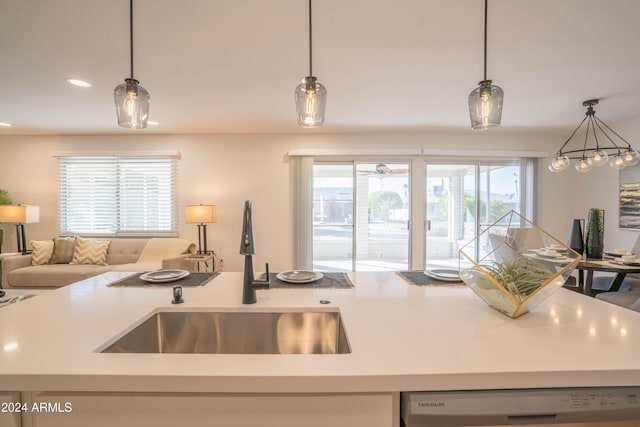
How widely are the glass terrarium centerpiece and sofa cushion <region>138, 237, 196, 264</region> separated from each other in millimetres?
3774

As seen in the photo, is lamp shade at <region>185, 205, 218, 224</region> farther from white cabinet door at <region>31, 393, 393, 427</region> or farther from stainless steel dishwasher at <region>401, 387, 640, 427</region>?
stainless steel dishwasher at <region>401, 387, 640, 427</region>

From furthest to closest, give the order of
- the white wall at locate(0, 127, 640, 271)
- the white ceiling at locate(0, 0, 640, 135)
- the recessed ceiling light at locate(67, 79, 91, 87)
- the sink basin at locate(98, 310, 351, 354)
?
the white wall at locate(0, 127, 640, 271)
the recessed ceiling light at locate(67, 79, 91, 87)
the white ceiling at locate(0, 0, 640, 135)
the sink basin at locate(98, 310, 351, 354)

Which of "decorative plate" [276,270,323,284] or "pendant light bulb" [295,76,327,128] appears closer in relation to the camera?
"pendant light bulb" [295,76,327,128]

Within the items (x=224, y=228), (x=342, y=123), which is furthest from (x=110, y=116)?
(x=342, y=123)

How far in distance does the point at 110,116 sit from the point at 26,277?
2.26 metres

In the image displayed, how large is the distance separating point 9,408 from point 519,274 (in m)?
1.52

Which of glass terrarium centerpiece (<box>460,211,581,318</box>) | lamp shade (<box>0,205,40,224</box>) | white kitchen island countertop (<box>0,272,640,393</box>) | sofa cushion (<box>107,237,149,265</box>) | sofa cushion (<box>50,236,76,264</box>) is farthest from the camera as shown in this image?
sofa cushion (<box>107,237,149,265</box>)

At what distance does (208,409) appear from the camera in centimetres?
68

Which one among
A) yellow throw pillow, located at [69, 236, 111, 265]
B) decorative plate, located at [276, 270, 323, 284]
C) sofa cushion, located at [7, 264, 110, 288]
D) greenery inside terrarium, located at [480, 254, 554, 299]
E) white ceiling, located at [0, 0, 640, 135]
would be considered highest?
white ceiling, located at [0, 0, 640, 135]

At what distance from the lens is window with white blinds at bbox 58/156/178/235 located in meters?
4.30

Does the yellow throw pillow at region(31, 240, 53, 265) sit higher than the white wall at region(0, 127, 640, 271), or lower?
lower

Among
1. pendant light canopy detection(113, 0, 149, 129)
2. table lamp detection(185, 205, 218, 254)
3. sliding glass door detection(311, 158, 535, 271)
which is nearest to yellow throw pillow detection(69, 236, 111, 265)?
table lamp detection(185, 205, 218, 254)

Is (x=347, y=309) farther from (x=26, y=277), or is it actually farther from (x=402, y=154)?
(x=26, y=277)

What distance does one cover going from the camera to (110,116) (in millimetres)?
3469
